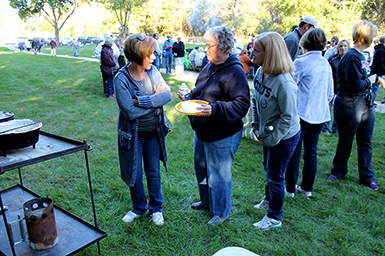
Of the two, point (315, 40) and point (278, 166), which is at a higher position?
point (315, 40)

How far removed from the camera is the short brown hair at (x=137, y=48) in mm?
2361

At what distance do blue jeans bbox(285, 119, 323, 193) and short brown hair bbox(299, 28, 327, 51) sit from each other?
84 cm

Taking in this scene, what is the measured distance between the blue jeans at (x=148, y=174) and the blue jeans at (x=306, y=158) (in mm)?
1618

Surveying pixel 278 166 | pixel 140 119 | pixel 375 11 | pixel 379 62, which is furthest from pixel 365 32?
pixel 375 11

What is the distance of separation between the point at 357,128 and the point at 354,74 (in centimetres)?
78

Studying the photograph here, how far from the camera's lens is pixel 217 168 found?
2674mm

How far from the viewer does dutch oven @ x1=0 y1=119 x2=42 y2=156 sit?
1910 millimetres

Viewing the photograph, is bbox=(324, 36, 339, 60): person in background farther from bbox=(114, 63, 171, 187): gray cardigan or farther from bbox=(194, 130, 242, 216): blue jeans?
bbox=(114, 63, 171, 187): gray cardigan

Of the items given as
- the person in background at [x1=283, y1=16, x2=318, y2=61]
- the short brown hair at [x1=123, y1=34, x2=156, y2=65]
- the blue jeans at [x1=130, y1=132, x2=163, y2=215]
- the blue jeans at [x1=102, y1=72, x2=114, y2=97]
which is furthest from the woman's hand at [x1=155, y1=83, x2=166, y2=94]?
the blue jeans at [x1=102, y1=72, x2=114, y2=97]

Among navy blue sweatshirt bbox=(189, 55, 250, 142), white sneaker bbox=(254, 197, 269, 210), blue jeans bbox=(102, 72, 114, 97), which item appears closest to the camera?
navy blue sweatshirt bbox=(189, 55, 250, 142)

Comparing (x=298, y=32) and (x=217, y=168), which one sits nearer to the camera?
(x=217, y=168)

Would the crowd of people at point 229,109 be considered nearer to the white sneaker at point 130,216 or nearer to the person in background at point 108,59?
the white sneaker at point 130,216

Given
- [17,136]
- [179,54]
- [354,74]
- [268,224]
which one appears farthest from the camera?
[179,54]

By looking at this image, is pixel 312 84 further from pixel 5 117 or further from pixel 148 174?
pixel 5 117
